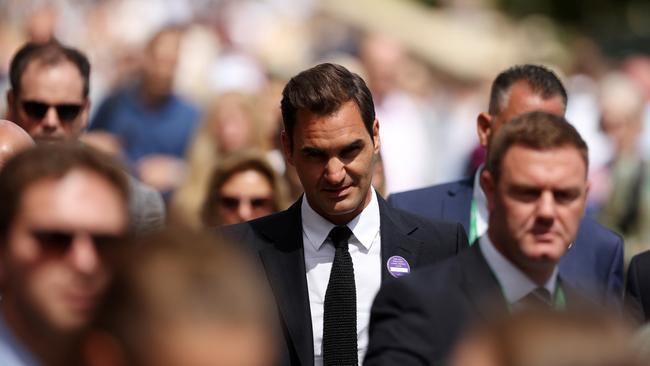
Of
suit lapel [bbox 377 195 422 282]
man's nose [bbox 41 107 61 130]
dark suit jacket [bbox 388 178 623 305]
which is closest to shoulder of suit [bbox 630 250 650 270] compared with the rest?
dark suit jacket [bbox 388 178 623 305]

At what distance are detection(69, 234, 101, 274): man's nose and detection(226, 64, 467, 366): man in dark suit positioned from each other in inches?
84.7

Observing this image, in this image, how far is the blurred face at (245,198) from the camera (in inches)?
360

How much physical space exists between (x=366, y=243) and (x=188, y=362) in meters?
3.51

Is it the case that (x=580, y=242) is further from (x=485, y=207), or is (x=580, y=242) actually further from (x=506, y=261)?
(x=506, y=261)

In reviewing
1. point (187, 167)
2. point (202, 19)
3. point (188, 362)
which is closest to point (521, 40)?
point (202, 19)

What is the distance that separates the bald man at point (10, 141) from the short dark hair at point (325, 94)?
1220 mm

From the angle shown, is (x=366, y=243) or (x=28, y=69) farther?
(x=28, y=69)

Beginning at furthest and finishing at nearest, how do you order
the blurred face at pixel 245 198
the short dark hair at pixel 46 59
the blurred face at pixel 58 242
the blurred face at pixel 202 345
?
the blurred face at pixel 245 198 → the short dark hair at pixel 46 59 → the blurred face at pixel 58 242 → the blurred face at pixel 202 345

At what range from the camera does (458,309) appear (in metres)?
4.89

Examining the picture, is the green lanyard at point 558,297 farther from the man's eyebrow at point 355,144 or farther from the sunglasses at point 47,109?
the sunglasses at point 47,109

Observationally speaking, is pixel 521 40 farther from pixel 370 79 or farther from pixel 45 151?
pixel 45 151

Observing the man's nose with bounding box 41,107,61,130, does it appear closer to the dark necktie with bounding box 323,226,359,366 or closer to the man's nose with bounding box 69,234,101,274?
the dark necktie with bounding box 323,226,359,366

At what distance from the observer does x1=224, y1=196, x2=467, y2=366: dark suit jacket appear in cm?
606

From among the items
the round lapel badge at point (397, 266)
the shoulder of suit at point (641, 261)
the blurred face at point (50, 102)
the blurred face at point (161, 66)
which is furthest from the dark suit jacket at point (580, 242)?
the blurred face at point (161, 66)
